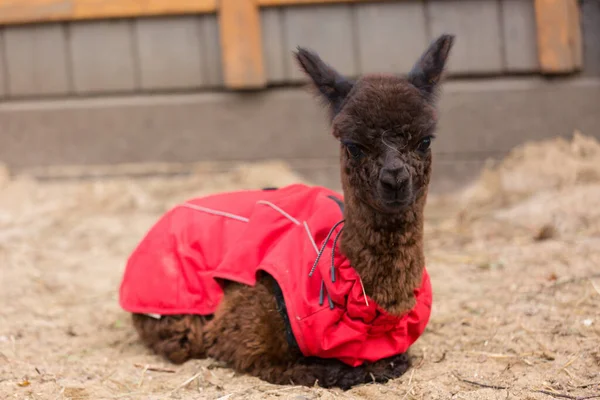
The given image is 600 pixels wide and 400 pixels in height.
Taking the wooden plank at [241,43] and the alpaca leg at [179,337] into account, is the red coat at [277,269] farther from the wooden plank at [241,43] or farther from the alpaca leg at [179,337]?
the wooden plank at [241,43]

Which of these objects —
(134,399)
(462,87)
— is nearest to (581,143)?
(462,87)

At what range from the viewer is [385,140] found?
8.38 ft

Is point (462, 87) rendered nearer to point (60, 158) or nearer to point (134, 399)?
A: point (60, 158)

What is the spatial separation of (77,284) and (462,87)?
11.3ft

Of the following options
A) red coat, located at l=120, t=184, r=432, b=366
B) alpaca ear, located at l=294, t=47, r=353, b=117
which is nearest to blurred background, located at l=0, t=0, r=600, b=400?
red coat, located at l=120, t=184, r=432, b=366

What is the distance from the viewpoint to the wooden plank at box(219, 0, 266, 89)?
5800 mm

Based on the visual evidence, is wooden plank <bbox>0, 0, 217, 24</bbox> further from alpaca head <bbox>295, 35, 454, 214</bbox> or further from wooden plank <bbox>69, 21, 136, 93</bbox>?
alpaca head <bbox>295, 35, 454, 214</bbox>

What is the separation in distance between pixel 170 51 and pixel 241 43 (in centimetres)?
63

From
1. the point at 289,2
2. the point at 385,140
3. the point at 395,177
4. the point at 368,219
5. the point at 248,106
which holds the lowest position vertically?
the point at 368,219

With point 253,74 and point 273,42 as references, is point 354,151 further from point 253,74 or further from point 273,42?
point 273,42

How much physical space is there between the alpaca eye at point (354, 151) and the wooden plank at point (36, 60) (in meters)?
4.17

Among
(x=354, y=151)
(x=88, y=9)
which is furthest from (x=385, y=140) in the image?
(x=88, y=9)

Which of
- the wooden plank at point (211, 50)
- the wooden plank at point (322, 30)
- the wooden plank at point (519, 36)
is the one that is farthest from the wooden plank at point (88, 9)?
the wooden plank at point (519, 36)

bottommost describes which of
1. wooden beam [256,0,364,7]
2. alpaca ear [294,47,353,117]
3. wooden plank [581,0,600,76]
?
alpaca ear [294,47,353,117]
